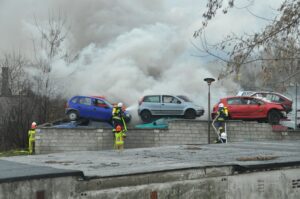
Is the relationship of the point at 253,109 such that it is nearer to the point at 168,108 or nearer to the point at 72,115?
the point at 168,108

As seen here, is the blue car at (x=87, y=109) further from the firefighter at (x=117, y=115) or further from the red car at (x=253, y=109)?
the red car at (x=253, y=109)

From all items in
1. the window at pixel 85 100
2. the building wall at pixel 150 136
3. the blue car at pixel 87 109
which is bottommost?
the building wall at pixel 150 136

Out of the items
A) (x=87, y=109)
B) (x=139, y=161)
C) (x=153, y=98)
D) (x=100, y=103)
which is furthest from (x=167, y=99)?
(x=139, y=161)

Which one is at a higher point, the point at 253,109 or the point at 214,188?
the point at 253,109

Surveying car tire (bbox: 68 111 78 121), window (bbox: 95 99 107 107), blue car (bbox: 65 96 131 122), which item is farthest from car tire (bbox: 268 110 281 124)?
car tire (bbox: 68 111 78 121)

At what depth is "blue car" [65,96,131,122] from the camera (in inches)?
912

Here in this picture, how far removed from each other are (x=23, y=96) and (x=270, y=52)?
22476mm

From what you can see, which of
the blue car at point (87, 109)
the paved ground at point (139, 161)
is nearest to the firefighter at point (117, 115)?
the blue car at point (87, 109)

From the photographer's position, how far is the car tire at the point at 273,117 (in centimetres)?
2209

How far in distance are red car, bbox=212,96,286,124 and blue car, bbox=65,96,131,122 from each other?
224 inches

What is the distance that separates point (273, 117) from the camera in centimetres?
2216

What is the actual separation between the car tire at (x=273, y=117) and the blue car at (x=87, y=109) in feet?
26.7

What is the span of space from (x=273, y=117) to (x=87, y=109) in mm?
9438

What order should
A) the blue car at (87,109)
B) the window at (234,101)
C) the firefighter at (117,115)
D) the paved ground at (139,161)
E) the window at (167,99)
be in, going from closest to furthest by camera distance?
1. the paved ground at (139,161)
2. the firefighter at (117,115)
3. the window at (234,101)
4. the blue car at (87,109)
5. the window at (167,99)
